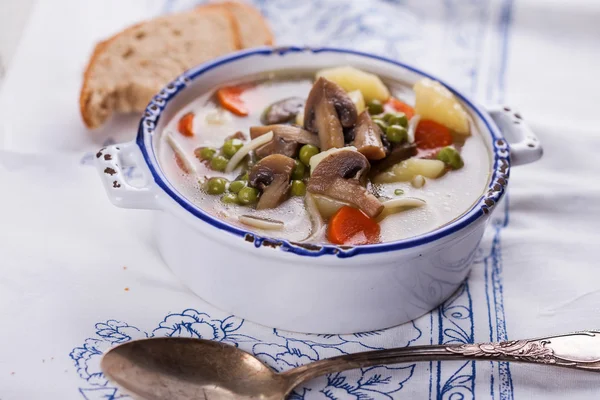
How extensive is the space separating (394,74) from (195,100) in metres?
1.11

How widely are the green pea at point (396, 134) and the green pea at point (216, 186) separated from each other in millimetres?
820

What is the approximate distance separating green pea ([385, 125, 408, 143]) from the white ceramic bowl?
1.42 ft

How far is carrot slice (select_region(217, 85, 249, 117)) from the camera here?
12.7ft

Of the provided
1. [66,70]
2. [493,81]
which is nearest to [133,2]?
[66,70]

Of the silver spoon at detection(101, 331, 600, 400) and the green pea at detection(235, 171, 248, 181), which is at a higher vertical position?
the green pea at detection(235, 171, 248, 181)

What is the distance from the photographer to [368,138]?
3.37 m

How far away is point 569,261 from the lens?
365 centimetres

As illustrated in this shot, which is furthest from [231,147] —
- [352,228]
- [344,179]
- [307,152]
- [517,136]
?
[517,136]

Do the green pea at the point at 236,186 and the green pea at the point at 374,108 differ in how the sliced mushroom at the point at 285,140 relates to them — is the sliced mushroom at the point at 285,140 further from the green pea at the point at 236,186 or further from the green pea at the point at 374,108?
the green pea at the point at 374,108

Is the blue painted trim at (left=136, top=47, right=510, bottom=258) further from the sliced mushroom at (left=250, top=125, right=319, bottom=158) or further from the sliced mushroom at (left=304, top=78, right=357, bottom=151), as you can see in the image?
the sliced mushroom at (left=304, top=78, right=357, bottom=151)

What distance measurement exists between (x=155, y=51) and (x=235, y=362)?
2450 mm

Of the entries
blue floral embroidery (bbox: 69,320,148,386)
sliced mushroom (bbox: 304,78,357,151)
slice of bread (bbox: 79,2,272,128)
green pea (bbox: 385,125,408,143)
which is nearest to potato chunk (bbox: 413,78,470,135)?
green pea (bbox: 385,125,408,143)

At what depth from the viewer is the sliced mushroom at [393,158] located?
3.48 m

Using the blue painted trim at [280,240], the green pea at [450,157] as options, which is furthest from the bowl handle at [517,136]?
the green pea at [450,157]
